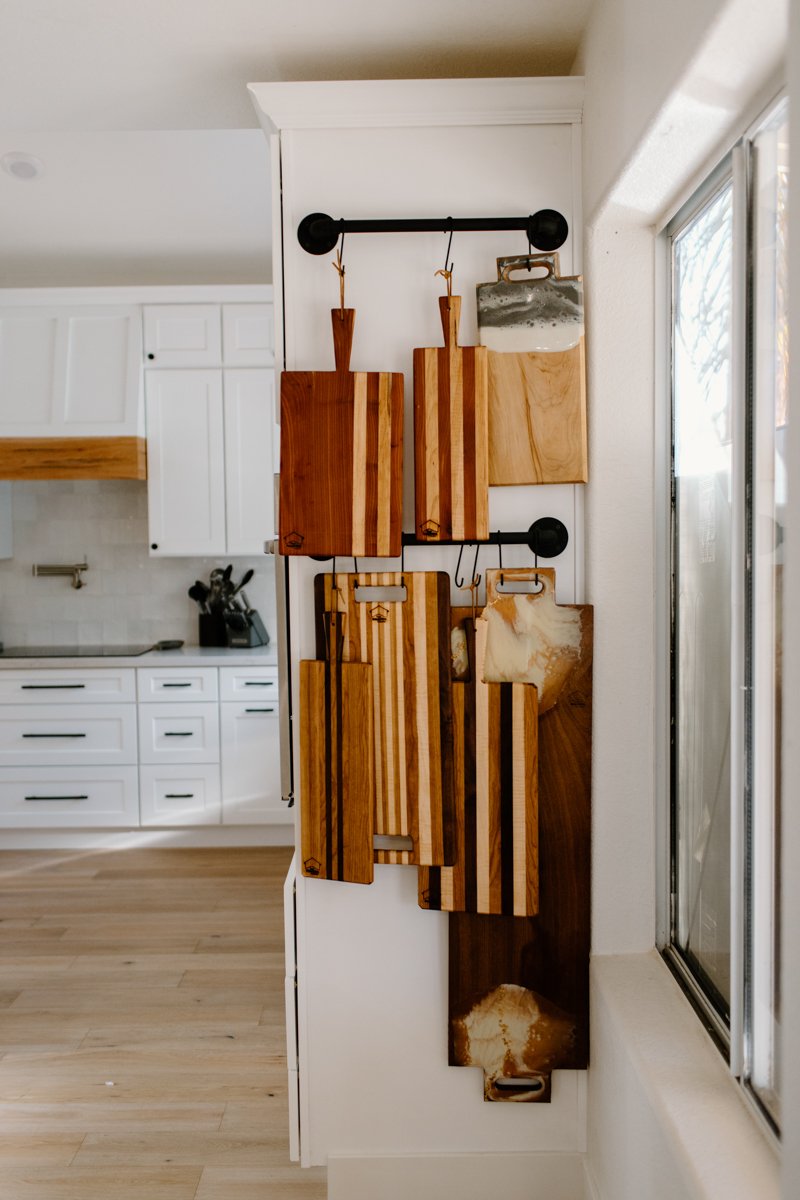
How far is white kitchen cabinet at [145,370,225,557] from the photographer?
4.22 m

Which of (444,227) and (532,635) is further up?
(444,227)

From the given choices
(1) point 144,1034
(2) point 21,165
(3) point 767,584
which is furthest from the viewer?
(2) point 21,165

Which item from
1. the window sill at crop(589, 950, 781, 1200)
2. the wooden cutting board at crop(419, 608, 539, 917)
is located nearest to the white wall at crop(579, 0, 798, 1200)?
the window sill at crop(589, 950, 781, 1200)

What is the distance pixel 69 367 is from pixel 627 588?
10.6 feet

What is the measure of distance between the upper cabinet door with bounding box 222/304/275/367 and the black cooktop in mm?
1413

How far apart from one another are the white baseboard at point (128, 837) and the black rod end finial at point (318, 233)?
2972 mm

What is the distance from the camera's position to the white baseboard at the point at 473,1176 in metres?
1.92

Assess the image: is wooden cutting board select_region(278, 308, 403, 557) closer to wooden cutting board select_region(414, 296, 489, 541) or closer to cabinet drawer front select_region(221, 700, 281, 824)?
wooden cutting board select_region(414, 296, 489, 541)

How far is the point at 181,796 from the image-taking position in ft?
13.6

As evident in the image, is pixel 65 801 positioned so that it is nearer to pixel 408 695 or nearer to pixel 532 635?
pixel 408 695

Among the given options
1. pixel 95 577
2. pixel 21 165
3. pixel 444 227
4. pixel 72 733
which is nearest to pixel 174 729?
pixel 72 733

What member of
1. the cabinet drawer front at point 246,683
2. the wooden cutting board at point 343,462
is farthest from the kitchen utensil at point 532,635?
the cabinet drawer front at point 246,683

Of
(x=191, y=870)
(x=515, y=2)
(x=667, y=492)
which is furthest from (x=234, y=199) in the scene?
(x=191, y=870)

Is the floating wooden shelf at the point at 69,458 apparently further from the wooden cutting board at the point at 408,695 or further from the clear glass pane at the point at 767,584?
the clear glass pane at the point at 767,584
